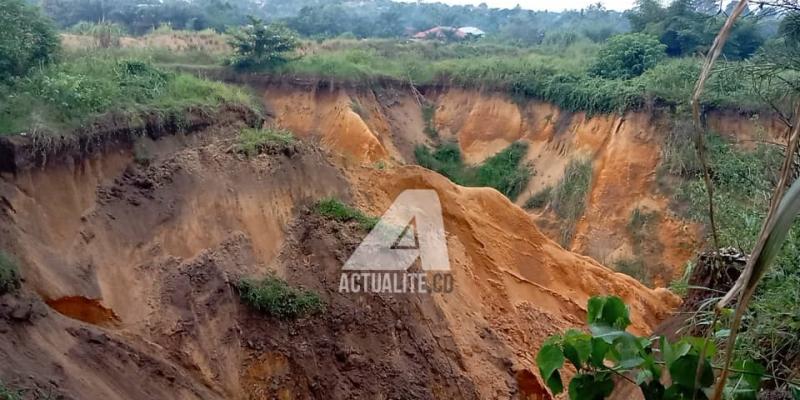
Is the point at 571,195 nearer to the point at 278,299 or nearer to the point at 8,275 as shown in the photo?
the point at 278,299

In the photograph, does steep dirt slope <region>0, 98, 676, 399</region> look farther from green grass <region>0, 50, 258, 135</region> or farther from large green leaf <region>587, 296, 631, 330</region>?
large green leaf <region>587, 296, 631, 330</region>

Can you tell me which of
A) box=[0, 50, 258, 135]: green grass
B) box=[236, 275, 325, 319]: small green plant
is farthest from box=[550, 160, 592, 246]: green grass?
box=[236, 275, 325, 319]: small green plant

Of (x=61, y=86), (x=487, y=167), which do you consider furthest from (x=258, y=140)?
(x=487, y=167)

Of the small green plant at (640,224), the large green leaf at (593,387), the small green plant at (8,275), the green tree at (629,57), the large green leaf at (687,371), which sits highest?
the large green leaf at (687,371)

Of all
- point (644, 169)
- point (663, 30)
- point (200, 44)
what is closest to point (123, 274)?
point (644, 169)

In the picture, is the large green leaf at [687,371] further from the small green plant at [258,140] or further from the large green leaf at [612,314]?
the small green plant at [258,140]

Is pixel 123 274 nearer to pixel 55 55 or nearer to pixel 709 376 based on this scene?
pixel 55 55

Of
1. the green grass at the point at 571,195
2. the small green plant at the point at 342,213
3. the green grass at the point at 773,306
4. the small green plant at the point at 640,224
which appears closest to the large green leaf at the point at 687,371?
the green grass at the point at 773,306
